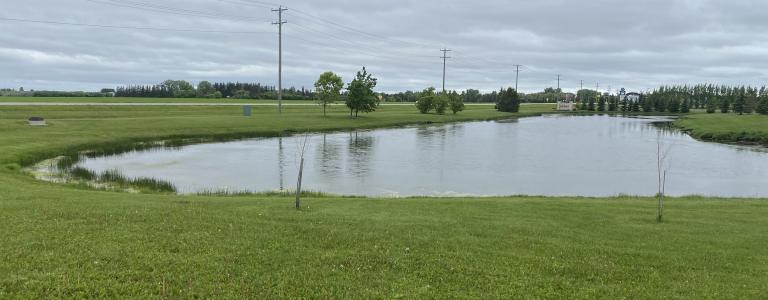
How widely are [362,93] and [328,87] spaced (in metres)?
5.12

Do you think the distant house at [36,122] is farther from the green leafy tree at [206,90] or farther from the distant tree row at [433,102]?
the green leafy tree at [206,90]

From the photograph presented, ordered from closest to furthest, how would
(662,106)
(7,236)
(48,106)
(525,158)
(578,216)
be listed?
1. (7,236)
2. (578,216)
3. (525,158)
4. (48,106)
5. (662,106)

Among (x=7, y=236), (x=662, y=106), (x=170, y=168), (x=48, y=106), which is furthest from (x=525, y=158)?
(x=662, y=106)

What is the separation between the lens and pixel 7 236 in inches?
373

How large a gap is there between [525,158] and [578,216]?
80.1 feet

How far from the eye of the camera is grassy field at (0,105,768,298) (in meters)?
7.71

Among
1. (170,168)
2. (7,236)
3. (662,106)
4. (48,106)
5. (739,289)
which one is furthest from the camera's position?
(662,106)

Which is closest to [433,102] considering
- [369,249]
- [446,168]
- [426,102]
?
[426,102]

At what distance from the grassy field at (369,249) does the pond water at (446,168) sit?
817 cm

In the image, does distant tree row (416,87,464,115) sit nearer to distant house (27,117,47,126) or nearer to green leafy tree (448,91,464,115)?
green leafy tree (448,91,464,115)

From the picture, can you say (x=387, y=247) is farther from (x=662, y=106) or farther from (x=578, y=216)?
(x=662, y=106)

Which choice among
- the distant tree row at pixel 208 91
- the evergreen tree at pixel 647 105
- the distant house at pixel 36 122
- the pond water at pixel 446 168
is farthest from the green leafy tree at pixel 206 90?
the evergreen tree at pixel 647 105

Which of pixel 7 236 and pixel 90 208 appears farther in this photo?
pixel 90 208

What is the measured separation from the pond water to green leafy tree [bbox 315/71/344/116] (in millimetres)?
27155
